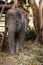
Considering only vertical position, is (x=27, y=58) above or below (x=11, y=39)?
below

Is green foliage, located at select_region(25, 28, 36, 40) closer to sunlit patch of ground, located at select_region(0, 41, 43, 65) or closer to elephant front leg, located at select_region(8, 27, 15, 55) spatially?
sunlit patch of ground, located at select_region(0, 41, 43, 65)

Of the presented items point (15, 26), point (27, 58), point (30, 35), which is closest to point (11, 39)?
point (15, 26)

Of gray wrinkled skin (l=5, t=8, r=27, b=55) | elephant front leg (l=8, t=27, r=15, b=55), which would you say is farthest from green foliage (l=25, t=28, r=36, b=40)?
elephant front leg (l=8, t=27, r=15, b=55)

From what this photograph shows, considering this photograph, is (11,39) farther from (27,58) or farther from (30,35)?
(30,35)

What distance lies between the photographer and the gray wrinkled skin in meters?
6.79

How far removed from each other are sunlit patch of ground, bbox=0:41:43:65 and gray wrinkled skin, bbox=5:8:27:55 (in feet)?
0.77

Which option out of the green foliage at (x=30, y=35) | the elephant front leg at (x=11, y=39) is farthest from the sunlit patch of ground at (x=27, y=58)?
the green foliage at (x=30, y=35)

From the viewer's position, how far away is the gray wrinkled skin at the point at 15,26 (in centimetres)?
679

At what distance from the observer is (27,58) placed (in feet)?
22.1

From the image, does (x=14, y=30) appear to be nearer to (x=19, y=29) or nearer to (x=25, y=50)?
(x=19, y=29)

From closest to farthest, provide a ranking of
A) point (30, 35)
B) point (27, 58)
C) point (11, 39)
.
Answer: point (27, 58)
point (11, 39)
point (30, 35)

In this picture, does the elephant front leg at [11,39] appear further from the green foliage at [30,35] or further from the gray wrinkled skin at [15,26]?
the green foliage at [30,35]

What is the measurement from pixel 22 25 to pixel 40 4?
2.10 meters

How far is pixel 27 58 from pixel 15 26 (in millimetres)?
823
